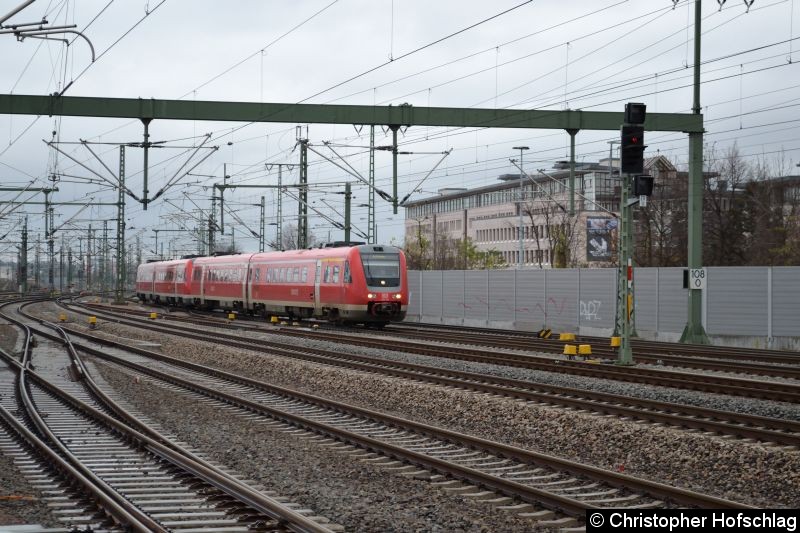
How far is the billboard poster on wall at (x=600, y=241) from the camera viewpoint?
68938 millimetres

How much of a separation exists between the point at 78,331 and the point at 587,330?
65.1 ft

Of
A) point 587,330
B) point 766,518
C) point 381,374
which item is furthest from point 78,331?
point 766,518

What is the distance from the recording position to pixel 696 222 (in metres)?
30.0

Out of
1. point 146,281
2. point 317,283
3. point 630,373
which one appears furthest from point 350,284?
point 146,281

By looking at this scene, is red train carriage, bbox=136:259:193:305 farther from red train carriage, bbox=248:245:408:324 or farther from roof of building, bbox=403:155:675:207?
roof of building, bbox=403:155:675:207

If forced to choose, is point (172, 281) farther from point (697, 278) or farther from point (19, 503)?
point (19, 503)

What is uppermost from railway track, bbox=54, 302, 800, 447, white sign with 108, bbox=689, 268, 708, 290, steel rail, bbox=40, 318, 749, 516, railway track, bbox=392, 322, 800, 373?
white sign with 108, bbox=689, 268, 708, 290

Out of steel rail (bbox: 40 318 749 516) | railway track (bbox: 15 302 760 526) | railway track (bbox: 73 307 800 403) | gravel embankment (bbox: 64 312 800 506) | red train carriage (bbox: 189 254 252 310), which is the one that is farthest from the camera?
red train carriage (bbox: 189 254 252 310)

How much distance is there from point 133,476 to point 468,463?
12.1 ft

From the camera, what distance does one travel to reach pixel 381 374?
68.1 feet

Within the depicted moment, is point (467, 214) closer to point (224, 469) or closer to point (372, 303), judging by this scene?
point (372, 303)

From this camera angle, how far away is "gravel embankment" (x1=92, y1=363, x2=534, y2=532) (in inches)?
337

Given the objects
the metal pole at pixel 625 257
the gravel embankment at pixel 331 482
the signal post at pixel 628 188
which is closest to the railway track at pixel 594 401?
the metal pole at pixel 625 257

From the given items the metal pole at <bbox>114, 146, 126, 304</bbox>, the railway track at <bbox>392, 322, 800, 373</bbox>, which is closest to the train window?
the railway track at <bbox>392, 322, 800, 373</bbox>
